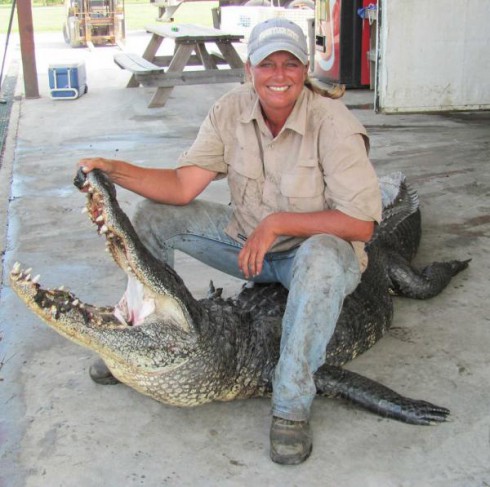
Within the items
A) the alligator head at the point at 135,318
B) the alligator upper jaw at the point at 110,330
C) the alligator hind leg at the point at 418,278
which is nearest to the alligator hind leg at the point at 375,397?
the alligator head at the point at 135,318

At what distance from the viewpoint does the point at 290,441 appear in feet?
7.51

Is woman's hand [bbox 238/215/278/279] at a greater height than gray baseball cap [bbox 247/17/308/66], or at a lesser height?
lesser

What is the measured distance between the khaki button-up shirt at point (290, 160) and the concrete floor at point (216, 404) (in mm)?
593

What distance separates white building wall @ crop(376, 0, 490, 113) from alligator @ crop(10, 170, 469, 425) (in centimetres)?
501

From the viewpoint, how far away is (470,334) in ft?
10.1

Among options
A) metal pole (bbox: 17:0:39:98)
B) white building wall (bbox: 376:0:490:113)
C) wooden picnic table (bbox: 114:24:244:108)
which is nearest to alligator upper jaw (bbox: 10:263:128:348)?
white building wall (bbox: 376:0:490:113)

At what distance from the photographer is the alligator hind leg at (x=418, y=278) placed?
3.46m

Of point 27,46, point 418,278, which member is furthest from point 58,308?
point 27,46

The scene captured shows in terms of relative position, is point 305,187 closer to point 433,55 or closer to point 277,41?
point 277,41

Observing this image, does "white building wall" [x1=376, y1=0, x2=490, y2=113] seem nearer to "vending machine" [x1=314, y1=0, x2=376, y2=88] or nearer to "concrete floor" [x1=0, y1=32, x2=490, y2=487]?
"vending machine" [x1=314, y1=0, x2=376, y2=88]

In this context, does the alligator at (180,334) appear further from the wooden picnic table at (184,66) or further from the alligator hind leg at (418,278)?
the wooden picnic table at (184,66)

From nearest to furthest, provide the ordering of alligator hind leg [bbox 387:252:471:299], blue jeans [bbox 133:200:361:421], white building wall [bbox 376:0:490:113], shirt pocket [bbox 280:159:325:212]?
blue jeans [bbox 133:200:361:421] < shirt pocket [bbox 280:159:325:212] < alligator hind leg [bbox 387:252:471:299] < white building wall [bbox 376:0:490:113]

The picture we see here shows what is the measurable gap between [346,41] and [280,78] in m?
7.59

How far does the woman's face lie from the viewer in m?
2.54
